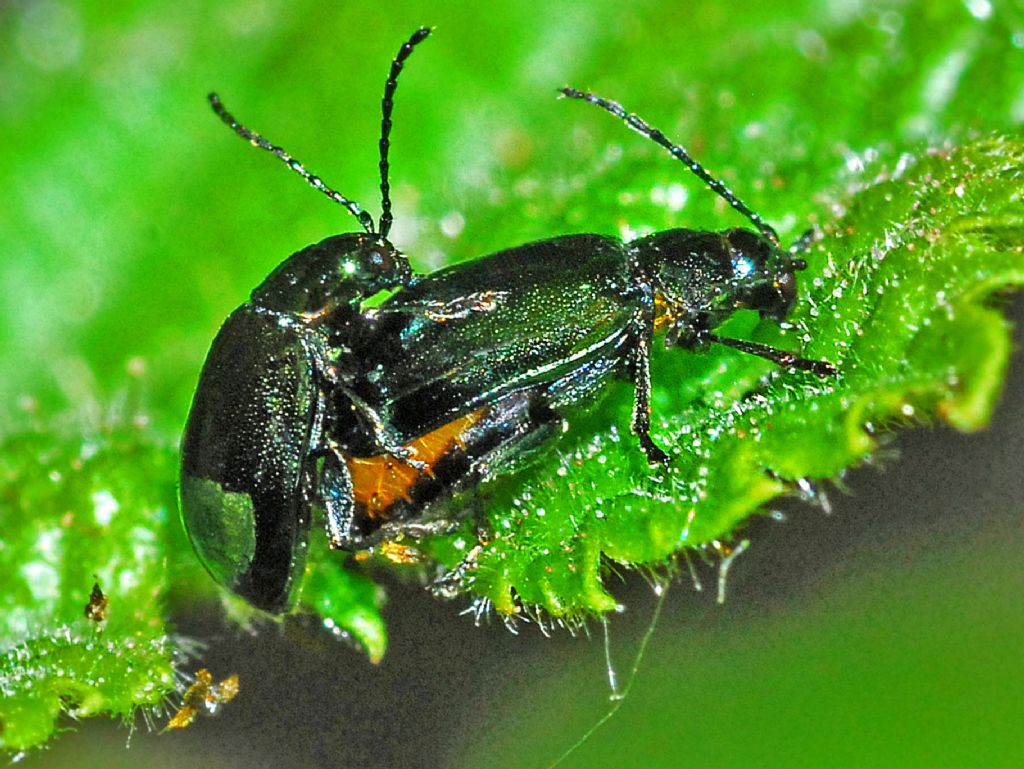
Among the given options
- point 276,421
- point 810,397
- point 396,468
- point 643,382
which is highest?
point 276,421

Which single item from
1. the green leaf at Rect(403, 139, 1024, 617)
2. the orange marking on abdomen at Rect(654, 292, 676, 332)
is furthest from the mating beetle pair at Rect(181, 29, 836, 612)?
the green leaf at Rect(403, 139, 1024, 617)

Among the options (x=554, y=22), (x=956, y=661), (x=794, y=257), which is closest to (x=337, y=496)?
(x=794, y=257)

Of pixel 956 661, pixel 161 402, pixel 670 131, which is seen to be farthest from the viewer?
pixel 161 402

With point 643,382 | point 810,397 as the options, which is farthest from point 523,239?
point 810,397

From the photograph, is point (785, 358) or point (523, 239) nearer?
point (785, 358)

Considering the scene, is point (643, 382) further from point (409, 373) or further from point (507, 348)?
point (409, 373)

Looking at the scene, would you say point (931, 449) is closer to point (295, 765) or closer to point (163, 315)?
point (295, 765)
